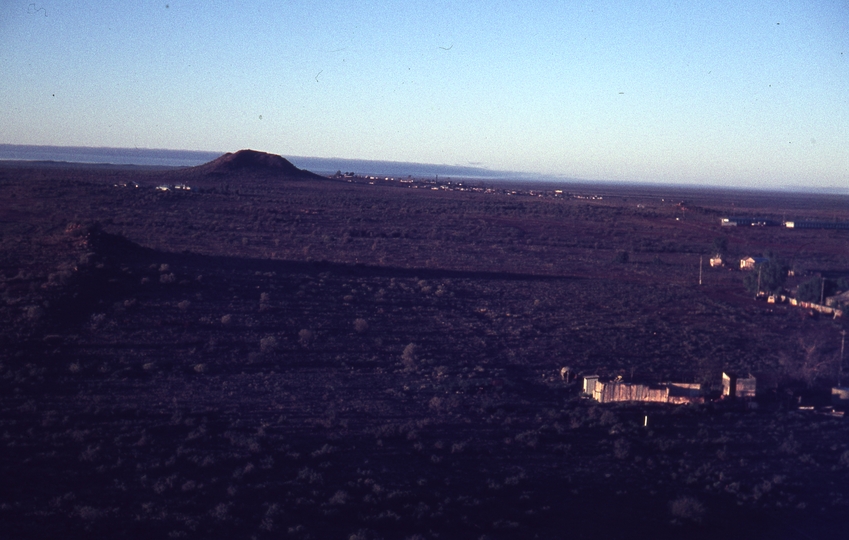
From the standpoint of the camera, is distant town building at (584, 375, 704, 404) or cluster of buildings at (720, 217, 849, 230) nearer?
distant town building at (584, 375, 704, 404)

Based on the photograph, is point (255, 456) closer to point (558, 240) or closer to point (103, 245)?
point (103, 245)

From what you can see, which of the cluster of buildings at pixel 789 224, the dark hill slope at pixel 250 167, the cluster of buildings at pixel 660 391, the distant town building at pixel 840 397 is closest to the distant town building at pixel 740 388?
the cluster of buildings at pixel 660 391

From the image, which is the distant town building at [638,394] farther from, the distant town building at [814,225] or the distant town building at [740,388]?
the distant town building at [814,225]

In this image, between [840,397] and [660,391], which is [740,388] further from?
[840,397]

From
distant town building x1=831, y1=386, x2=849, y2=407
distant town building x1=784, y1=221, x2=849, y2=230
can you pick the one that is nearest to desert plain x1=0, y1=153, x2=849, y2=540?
distant town building x1=831, y1=386, x2=849, y2=407

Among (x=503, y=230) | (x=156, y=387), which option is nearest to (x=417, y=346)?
(x=156, y=387)

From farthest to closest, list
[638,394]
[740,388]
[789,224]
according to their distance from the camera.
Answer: [789,224] → [740,388] → [638,394]

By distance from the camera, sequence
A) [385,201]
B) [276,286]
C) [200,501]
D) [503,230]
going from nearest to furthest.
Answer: [200,501], [276,286], [503,230], [385,201]

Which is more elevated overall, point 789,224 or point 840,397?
point 789,224

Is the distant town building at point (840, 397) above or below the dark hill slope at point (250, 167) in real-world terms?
below

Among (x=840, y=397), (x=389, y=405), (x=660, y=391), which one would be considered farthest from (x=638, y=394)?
(x=389, y=405)

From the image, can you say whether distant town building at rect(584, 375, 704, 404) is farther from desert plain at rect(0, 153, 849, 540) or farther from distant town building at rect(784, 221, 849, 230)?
distant town building at rect(784, 221, 849, 230)
